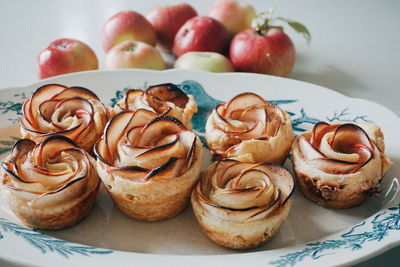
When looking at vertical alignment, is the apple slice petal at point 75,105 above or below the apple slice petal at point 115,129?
below

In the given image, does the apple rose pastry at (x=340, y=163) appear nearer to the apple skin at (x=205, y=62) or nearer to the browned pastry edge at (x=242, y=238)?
the browned pastry edge at (x=242, y=238)

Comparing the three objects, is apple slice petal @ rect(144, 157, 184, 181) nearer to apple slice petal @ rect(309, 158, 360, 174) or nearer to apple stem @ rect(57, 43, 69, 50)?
apple slice petal @ rect(309, 158, 360, 174)

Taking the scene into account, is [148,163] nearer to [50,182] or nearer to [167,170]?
[167,170]

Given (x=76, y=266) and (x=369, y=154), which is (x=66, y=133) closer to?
(x=76, y=266)

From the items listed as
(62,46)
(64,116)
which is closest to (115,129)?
(64,116)

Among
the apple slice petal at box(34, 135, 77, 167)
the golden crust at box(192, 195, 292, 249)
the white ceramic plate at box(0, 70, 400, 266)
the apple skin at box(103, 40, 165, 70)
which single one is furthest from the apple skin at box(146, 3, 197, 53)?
the golden crust at box(192, 195, 292, 249)

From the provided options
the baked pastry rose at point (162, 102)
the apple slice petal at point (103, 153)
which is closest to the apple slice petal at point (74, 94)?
the baked pastry rose at point (162, 102)
